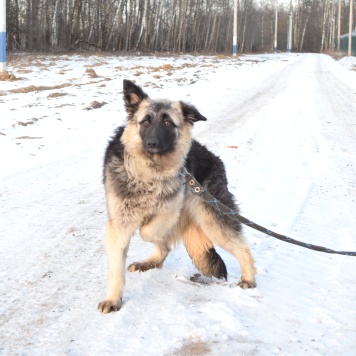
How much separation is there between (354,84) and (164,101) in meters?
21.6

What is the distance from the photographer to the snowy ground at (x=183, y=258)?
3264 millimetres

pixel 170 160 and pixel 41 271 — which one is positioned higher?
pixel 170 160

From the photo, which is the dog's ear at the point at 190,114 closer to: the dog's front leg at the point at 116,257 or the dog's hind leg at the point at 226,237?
the dog's hind leg at the point at 226,237

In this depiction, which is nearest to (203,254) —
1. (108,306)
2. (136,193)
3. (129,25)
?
(136,193)

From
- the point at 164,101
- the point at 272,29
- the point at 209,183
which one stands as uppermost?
the point at 272,29

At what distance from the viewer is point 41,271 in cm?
425

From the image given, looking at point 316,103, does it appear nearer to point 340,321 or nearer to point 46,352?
point 340,321

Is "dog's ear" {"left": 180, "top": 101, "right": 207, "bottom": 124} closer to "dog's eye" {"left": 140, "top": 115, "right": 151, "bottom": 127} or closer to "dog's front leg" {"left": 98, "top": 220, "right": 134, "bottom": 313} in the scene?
"dog's eye" {"left": 140, "top": 115, "right": 151, "bottom": 127}

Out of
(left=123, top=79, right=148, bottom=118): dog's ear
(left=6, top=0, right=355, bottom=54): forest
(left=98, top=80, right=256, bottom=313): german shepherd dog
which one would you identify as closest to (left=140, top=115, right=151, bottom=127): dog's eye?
(left=98, top=80, right=256, bottom=313): german shepherd dog

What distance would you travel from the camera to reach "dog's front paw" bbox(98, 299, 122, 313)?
3.59 metres

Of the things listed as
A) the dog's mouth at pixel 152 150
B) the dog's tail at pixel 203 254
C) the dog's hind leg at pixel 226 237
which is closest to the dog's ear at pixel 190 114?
the dog's mouth at pixel 152 150

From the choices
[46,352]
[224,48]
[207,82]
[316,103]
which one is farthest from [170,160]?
[224,48]

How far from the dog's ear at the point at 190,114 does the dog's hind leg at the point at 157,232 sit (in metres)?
0.78

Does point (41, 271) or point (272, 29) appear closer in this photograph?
point (41, 271)
